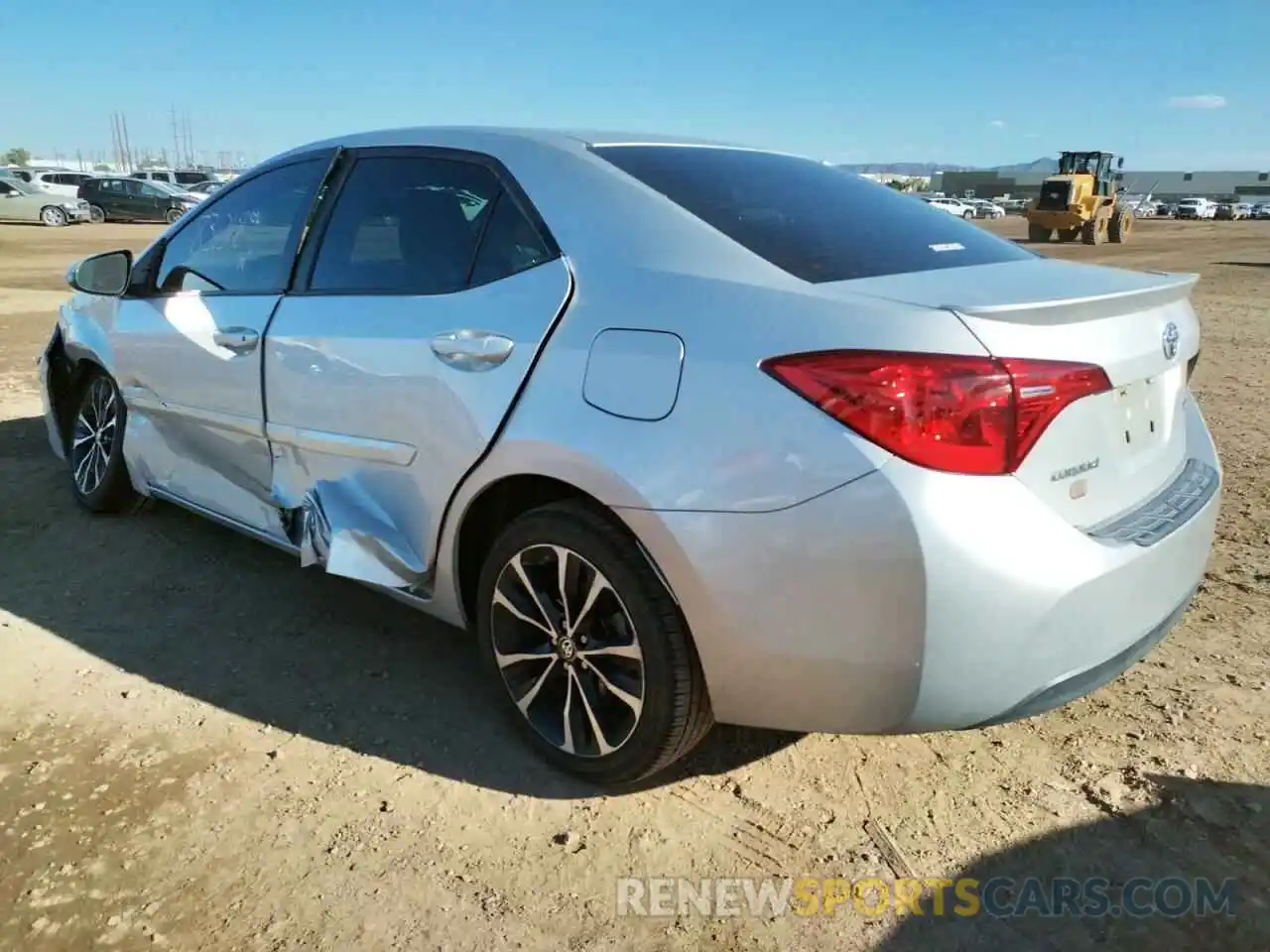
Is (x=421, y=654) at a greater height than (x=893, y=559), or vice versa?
(x=893, y=559)

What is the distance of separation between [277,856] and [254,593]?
1643 millimetres

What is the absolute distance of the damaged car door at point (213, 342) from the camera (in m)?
3.37

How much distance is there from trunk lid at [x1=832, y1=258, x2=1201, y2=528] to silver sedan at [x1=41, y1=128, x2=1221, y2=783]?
10 mm

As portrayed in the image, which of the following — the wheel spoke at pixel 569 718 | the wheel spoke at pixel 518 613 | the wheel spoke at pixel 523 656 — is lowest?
the wheel spoke at pixel 569 718

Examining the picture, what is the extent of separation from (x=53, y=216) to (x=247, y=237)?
31.7 m

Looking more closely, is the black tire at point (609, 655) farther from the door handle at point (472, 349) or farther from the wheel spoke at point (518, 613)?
the door handle at point (472, 349)

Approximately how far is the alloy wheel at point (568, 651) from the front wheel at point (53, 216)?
109 feet

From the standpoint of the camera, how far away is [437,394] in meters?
2.64

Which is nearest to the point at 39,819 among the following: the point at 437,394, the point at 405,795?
the point at 405,795

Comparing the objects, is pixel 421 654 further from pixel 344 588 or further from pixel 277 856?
pixel 277 856

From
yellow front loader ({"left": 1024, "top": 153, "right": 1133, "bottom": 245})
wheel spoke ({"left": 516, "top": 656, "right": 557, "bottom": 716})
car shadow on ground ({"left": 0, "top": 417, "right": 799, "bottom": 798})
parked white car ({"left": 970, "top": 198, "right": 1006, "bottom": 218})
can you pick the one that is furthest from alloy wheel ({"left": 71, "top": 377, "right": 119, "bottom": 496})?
parked white car ({"left": 970, "top": 198, "right": 1006, "bottom": 218})

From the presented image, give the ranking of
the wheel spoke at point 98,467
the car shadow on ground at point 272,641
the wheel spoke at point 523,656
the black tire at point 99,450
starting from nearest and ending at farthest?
the wheel spoke at point 523,656, the car shadow on ground at point 272,641, the black tire at point 99,450, the wheel spoke at point 98,467

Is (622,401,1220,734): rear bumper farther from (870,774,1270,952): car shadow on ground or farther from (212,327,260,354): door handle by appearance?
(212,327,260,354): door handle

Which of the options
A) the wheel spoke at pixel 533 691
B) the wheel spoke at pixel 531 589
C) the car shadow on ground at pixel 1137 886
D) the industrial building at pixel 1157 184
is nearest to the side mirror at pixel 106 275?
the wheel spoke at pixel 531 589
